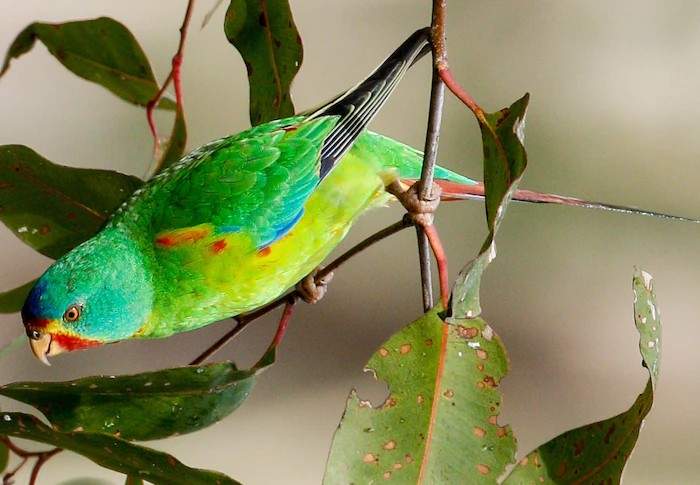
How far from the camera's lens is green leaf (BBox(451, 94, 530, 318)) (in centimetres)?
64

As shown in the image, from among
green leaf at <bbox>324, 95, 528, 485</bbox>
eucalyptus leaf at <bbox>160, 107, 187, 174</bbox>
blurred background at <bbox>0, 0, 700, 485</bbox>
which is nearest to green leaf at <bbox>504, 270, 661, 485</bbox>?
green leaf at <bbox>324, 95, 528, 485</bbox>

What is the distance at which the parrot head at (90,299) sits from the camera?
3.03 ft

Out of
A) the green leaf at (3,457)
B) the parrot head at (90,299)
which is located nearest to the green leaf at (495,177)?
the parrot head at (90,299)

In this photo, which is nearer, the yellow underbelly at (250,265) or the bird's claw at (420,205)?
the bird's claw at (420,205)

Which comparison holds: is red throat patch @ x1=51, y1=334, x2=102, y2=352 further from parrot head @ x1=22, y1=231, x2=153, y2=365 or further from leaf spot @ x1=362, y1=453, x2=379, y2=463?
leaf spot @ x1=362, y1=453, x2=379, y2=463

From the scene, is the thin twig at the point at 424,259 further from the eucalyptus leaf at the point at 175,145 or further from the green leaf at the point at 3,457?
the green leaf at the point at 3,457

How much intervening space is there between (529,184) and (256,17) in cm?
154

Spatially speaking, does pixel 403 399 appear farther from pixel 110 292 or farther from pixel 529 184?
pixel 529 184

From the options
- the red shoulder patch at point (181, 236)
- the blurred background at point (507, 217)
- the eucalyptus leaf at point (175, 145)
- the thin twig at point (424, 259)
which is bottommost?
the thin twig at point (424, 259)

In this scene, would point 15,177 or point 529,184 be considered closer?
point 15,177

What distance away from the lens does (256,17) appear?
A: 3.25 ft

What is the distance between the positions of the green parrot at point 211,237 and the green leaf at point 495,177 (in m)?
0.24

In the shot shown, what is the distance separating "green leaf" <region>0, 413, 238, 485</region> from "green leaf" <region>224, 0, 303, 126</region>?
51 cm

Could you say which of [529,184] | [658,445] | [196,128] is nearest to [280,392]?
[196,128]
